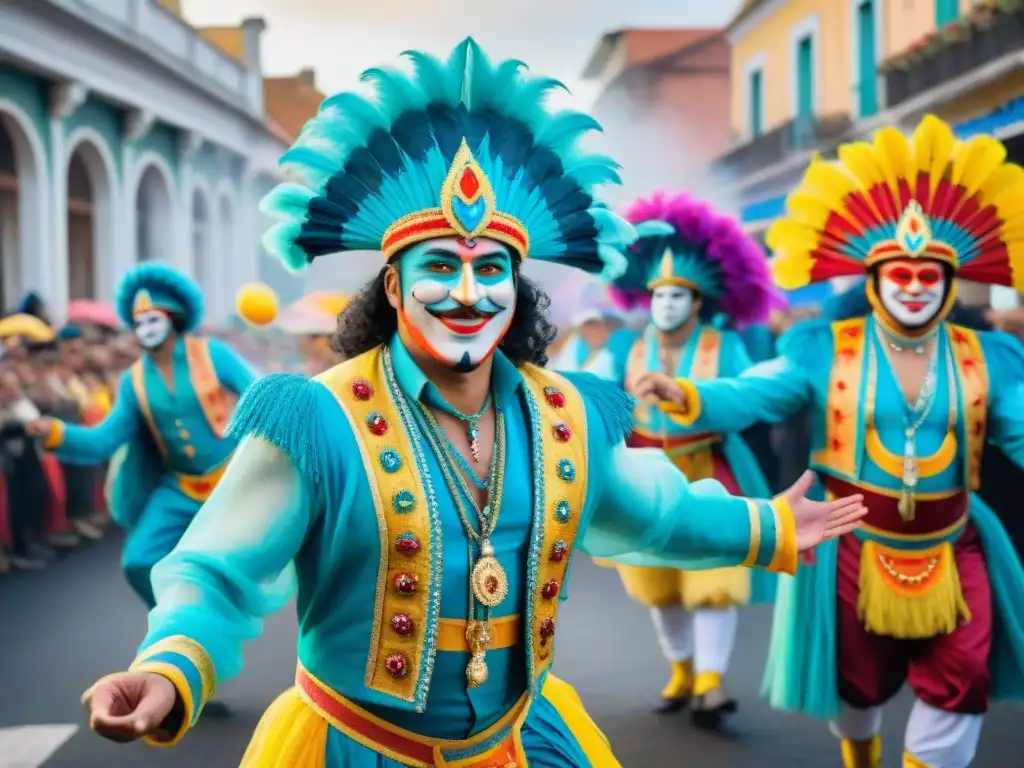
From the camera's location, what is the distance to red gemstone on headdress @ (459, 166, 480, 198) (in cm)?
279

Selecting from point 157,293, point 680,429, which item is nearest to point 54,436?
point 157,293

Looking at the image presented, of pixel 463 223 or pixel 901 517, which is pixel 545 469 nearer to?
pixel 463 223

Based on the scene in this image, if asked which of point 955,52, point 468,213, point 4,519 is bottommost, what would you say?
point 4,519

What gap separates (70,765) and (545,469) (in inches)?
138

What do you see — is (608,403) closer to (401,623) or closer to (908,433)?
(401,623)

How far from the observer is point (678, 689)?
20.7 feet

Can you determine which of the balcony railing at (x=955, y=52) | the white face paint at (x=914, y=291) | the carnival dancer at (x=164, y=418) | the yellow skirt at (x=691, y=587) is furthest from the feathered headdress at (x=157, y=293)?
the balcony railing at (x=955, y=52)

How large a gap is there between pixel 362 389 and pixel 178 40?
21.6m

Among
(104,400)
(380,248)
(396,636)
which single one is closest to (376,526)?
(396,636)

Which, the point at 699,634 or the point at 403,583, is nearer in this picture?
the point at 403,583

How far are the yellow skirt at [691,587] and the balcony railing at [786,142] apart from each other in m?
14.8

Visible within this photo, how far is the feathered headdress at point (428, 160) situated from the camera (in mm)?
2775

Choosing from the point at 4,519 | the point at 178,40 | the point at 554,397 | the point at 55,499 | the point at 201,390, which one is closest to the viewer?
the point at 554,397

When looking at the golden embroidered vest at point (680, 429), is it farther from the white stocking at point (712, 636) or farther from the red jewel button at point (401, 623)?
the red jewel button at point (401, 623)
